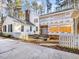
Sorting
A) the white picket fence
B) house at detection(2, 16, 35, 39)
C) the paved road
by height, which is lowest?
the paved road

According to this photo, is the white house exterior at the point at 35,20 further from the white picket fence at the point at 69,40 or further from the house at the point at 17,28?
the white picket fence at the point at 69,40

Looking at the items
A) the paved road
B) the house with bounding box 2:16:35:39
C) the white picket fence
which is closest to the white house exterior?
the house with bounding box 2:16:35:39

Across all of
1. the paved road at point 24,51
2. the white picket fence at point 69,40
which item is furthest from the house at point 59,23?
the paved road at point 24,51

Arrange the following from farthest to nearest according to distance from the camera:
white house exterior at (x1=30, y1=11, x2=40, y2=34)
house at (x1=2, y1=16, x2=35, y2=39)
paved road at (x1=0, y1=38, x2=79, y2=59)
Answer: house at (x1=2, y1=16, x2=35, y2=39) → white house exterior at (x1=30, y1=11, x2=40, y2=34) → paved road at (x1=0, y1=38, x2=79, y2=59)

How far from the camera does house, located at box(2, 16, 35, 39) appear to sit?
737 cm

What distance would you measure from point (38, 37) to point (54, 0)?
55.7 inches

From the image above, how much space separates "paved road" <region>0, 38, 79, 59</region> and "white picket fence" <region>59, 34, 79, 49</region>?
525 millimetres

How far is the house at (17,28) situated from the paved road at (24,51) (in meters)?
0.30

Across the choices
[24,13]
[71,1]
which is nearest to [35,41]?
[24,13]

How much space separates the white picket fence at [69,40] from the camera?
5883 millimetres

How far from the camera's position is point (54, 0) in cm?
636

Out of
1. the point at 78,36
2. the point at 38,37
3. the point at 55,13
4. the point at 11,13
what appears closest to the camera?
the point at 78,36

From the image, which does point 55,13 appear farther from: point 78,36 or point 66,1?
point 78,36

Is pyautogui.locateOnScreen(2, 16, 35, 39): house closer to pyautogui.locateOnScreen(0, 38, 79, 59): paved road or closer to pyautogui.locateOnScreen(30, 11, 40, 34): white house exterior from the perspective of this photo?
pyautogui.locateOnScreen(30, 11, 40, 34): white house exterior
